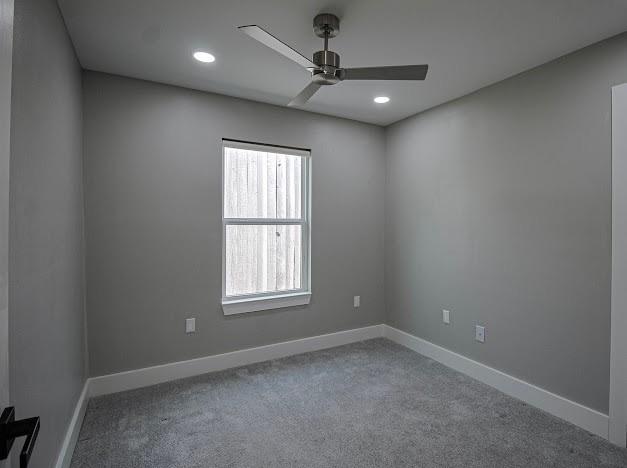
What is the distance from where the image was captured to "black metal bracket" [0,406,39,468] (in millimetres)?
600

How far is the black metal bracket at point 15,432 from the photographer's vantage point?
0.60m

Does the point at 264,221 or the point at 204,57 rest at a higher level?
the point at 204,57

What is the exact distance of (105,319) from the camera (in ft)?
8.99

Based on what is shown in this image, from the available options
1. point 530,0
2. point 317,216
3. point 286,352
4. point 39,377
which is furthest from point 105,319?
point 530,0

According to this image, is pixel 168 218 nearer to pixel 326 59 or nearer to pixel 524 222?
pixel 326 59

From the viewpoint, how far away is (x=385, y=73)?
195 centimetres

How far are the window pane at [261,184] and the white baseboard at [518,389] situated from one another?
1.91 metres

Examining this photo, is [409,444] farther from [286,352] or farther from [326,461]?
[286,352]

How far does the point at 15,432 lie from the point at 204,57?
245 centimetres

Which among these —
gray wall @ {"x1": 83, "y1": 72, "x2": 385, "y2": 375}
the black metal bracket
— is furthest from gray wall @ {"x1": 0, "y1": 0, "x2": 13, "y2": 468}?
gray wall @ {"x1": 83, "y1": 72, "x2": 385, "y2": 375}

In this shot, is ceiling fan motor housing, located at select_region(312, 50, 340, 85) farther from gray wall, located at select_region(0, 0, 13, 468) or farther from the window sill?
the window sill

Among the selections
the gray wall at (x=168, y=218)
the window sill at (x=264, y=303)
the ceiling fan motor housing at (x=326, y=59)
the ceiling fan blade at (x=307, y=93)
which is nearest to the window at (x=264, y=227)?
the window sill at (x=264, y=303)

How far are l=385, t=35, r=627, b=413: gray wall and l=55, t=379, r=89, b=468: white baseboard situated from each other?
2973 mm

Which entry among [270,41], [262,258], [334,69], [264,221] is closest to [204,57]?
[270,41]
